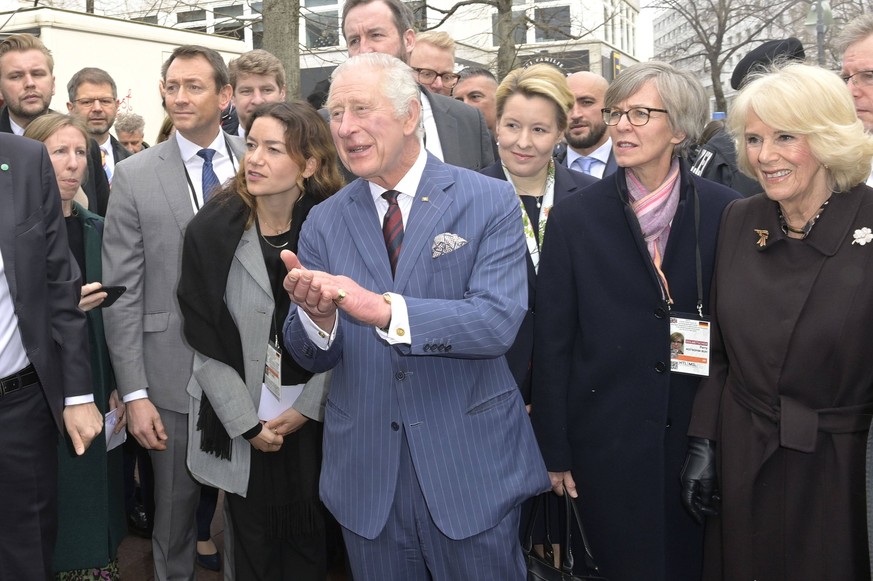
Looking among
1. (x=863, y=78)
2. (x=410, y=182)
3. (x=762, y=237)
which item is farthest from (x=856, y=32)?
(x=410, y=182)

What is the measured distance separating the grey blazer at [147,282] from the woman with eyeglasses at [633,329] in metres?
1.65

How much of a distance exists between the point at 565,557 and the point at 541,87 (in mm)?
1938

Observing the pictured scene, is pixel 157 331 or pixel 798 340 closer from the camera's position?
pixel 798 340

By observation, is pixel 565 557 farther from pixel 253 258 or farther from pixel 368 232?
pixel 253 258

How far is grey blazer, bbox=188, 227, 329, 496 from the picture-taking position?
3.20m

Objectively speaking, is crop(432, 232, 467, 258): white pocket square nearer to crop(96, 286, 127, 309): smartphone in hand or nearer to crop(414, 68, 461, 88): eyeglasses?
crop(96, 286, 127, 309): smartphone in hand

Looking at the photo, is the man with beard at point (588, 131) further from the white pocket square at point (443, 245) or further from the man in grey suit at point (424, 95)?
the white pocket square at point (443, 245)

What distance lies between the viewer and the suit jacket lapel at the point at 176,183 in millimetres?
3721

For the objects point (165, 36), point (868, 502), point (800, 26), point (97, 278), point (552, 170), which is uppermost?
point (800, 26)

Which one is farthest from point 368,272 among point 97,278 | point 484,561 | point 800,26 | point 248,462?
point 800,26

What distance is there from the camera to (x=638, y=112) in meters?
3.09

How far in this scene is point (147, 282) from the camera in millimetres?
3736

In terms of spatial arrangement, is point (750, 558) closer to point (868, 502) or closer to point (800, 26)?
point (868, 502)

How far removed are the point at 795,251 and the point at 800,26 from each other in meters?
32.8
